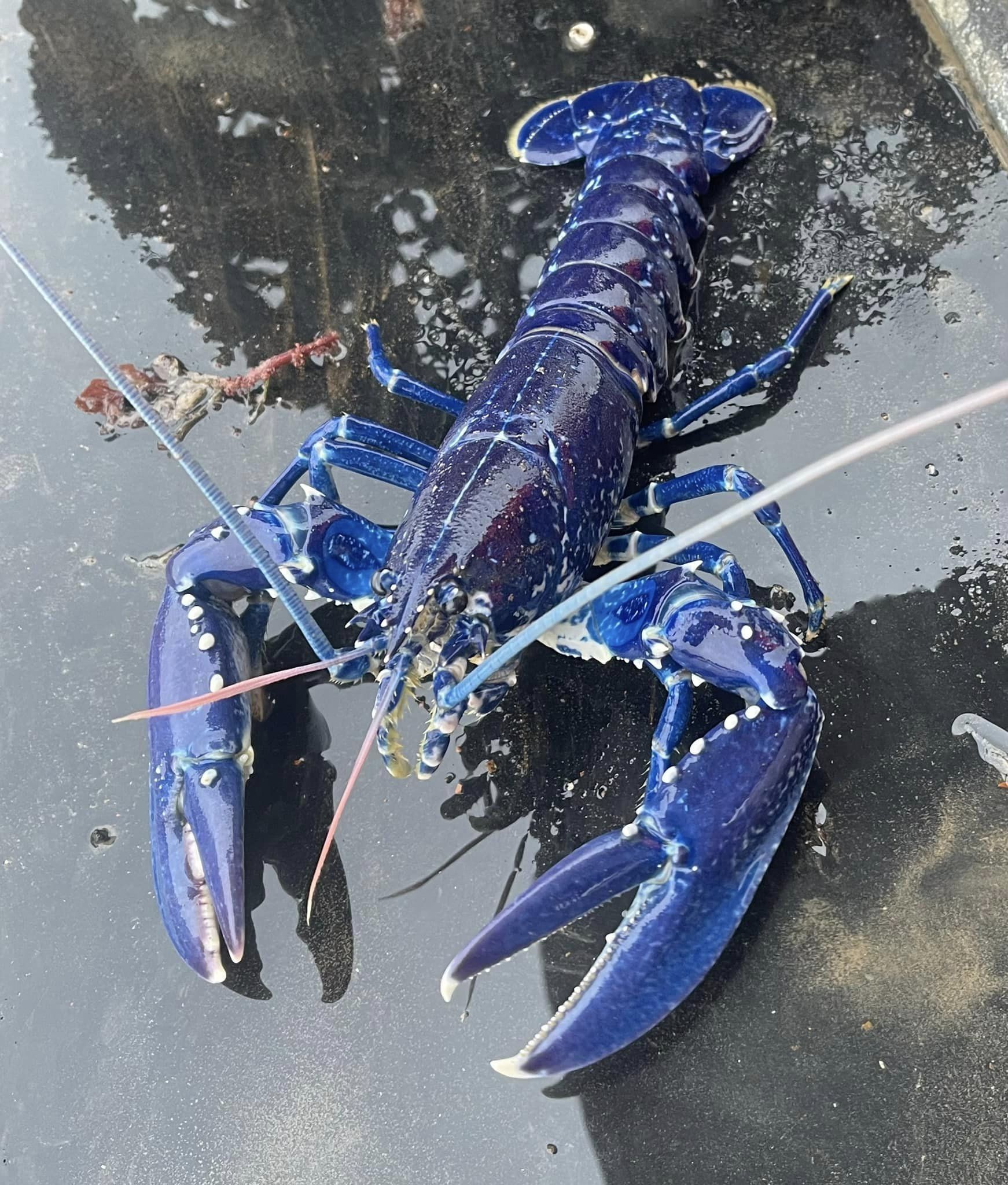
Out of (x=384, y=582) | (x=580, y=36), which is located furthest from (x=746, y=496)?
(x=580, y=36)

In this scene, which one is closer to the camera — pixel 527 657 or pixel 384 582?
pixel 384 582

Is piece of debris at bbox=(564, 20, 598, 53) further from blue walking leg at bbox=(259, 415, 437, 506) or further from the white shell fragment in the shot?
the white shell fragment

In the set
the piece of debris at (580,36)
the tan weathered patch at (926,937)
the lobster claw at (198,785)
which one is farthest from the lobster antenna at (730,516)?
the piece of debris at (580,36)

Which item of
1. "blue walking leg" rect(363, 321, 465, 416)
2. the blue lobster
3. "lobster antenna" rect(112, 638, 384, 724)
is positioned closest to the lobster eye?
the blue lobster

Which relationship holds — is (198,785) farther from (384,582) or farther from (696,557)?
(696,557)

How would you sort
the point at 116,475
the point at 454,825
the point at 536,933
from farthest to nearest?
1. the point at 116,475
2. the point at 454,825
3. the point at 536,933

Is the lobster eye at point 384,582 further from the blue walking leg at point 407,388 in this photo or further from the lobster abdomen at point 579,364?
the blue walking leg at point 407,388

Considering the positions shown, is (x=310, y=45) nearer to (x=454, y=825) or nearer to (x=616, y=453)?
Answer: (x=616, y=453)

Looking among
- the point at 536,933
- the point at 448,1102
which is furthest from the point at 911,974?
the point at 448,1102
